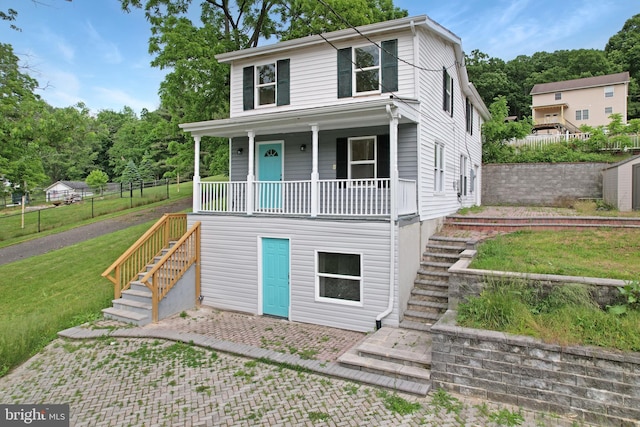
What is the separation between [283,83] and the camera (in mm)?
11117

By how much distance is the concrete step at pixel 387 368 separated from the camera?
5.31 m

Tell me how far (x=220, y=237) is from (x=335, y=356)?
4.50 m

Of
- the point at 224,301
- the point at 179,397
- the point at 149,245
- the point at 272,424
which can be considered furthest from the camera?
the point at 149,245

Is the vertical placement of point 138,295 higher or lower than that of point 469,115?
lower

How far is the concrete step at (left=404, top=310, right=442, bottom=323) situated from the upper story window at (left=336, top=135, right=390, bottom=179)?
382 centimetres

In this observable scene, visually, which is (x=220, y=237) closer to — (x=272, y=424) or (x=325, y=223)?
(x=325, y=223)

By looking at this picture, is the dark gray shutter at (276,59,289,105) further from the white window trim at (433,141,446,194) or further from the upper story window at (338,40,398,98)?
the white window trim at (433,141,446,194)

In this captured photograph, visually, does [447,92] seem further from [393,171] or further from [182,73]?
[182,73]

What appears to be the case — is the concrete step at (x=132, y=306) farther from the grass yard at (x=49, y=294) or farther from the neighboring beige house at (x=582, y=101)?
the neighboring beige house at (x=582, y=101)

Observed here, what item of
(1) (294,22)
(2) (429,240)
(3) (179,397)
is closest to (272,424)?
(3) (179,397)

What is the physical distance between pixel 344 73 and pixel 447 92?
3.61 metres

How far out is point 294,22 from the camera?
1652 cm

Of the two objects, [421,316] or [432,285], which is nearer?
[421,316]

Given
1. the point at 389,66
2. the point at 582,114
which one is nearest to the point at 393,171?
the point at 389,66
